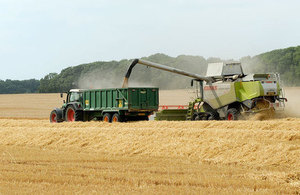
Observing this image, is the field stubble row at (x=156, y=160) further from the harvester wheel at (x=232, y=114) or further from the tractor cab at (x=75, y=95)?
the tractor cab at (x=75, y=95)

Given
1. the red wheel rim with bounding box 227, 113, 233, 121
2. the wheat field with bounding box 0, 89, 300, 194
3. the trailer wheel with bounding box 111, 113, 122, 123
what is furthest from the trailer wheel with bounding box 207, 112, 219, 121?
the trailer wheel with bounding box 111, 113, 122, 123

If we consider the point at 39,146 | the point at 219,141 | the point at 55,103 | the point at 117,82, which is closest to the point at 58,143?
the point at 39,146

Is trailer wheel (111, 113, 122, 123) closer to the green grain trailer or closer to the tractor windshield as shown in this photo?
the green grain trailer

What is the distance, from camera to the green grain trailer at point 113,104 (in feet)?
75.0

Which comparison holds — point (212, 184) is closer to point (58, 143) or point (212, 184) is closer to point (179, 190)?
point (179, 190)

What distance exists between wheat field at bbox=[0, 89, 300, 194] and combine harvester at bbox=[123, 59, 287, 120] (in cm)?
278

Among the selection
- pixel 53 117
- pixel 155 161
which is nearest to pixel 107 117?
pixel 53 117

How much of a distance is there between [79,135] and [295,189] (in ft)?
33.2

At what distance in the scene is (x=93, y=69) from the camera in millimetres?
57562

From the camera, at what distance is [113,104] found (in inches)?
920

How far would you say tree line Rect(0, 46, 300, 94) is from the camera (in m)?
35.5

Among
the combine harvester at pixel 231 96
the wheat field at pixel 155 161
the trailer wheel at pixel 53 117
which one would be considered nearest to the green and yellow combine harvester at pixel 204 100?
the combine harvester at pixel 231 96

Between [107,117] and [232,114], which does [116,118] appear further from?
[232,114]

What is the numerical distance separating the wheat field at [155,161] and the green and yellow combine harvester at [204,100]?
2934 mm
